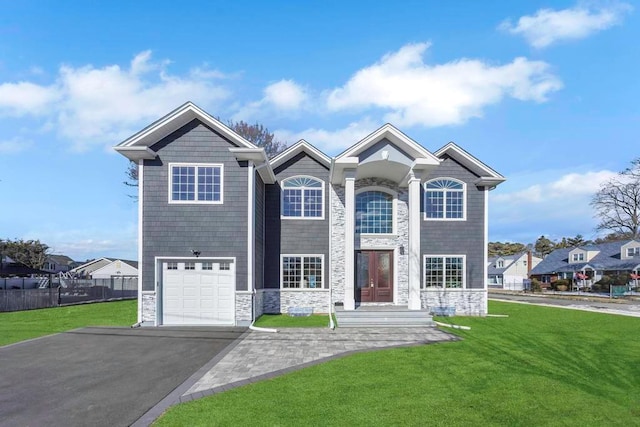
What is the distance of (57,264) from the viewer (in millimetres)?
73062

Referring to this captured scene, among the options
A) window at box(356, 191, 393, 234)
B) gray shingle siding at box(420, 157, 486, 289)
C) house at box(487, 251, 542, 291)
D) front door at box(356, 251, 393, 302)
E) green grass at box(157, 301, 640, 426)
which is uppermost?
window at box(356, 191, 393, 234)

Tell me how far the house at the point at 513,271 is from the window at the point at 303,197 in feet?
164

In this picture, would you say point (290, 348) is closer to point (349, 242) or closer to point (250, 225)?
point (250, 225)

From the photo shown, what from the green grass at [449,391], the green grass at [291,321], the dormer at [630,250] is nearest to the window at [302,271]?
the green grass at [291,321]

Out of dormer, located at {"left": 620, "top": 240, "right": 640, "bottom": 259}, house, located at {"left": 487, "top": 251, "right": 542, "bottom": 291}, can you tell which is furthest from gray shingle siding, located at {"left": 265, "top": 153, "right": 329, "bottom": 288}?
house, located at {"left": 487, "top": 251, "right": 542, "bottom": 291}

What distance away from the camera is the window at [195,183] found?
48.6 feet

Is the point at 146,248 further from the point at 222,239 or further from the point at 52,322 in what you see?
the point at 52,322

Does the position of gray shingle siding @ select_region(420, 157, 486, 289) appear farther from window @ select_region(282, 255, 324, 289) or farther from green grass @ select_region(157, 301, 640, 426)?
green grass @ select_region(157, 301, 640, 426)

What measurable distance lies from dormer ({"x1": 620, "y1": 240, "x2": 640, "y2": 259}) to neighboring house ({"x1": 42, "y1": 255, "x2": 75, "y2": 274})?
7123 centimetres

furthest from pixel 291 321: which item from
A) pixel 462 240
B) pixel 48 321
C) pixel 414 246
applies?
pixel 48 321

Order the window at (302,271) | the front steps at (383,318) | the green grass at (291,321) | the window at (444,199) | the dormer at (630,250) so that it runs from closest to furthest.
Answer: the green grass at (291,321) < the front steps at (383,318) < the window at (302,271) < the window at (444,199) < the dormer at (630,250)

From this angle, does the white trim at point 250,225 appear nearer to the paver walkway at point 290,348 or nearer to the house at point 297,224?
the house at point 297,224

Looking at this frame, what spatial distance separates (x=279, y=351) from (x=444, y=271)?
9858mm

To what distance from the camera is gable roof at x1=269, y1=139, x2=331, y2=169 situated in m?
17.5
